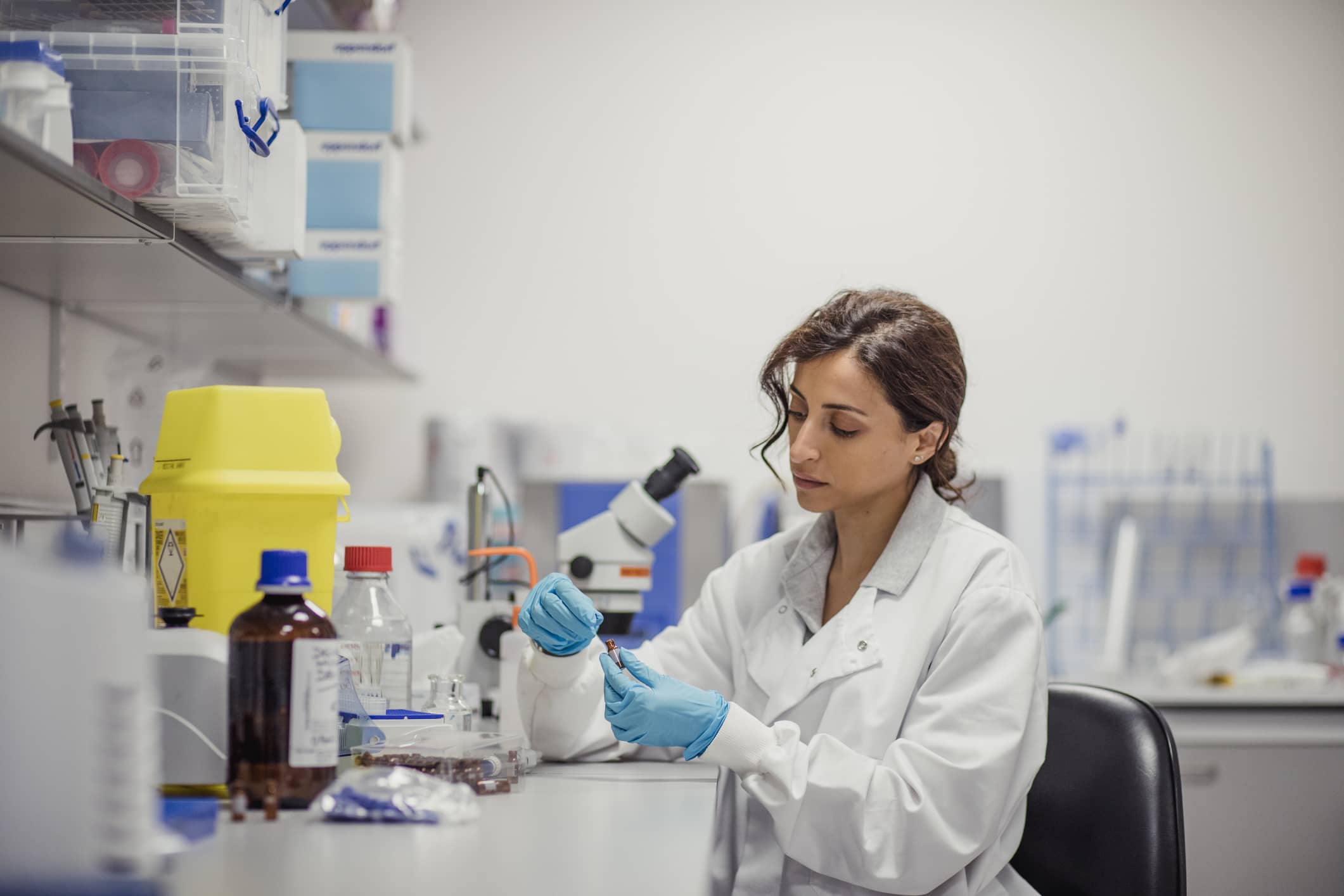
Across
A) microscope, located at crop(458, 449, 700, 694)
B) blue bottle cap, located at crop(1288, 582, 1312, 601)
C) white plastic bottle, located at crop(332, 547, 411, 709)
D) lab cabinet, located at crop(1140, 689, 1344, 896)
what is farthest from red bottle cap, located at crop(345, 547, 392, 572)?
blue bottle cap, located at crop(1288, 582, 1312, 601)

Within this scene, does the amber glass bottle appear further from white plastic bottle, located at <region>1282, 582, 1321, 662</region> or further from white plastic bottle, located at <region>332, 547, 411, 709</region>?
white plastic bottle, located at <region>1282, 582, 1321, 662</region>

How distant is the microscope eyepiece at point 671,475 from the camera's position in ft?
6.01

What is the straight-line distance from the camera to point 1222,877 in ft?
7.86

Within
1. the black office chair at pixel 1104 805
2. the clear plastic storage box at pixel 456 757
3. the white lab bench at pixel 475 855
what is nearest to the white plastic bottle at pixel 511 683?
the clear plastic storage box at pixel 456 757

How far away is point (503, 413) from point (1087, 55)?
194 centimetres

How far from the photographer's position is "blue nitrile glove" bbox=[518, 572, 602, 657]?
53.3 inches

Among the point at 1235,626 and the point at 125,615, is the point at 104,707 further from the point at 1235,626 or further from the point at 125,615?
the point at 1235,626

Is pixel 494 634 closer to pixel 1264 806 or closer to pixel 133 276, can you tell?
pixel 133 276

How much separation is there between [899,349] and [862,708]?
453mm

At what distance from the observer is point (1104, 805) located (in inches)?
51.9

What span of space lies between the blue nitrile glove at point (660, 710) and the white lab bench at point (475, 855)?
0.37ft

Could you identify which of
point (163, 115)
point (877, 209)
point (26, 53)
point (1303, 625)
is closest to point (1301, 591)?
point (1303, 625)

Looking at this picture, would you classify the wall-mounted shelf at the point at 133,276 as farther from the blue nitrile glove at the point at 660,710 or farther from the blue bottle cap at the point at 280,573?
the blue nitrile glove at the point at 660,710

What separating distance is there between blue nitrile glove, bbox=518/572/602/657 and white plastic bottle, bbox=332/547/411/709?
0.16 m
